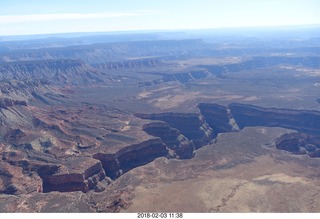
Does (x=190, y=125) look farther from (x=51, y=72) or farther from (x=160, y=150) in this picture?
(x=51, y=72)

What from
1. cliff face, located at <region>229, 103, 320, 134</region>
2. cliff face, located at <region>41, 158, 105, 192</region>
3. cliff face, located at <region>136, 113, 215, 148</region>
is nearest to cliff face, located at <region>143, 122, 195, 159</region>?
cliff face, located at <region>136, 113, 215, 148</region>

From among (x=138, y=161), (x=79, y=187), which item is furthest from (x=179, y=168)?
(x=79, y=187)

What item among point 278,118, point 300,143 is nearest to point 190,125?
point 278,118

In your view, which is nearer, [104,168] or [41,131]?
[104,168]

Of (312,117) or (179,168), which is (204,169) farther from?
(312,117)

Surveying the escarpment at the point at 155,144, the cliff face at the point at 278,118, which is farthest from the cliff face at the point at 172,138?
the cliff face at the point at 278,118
